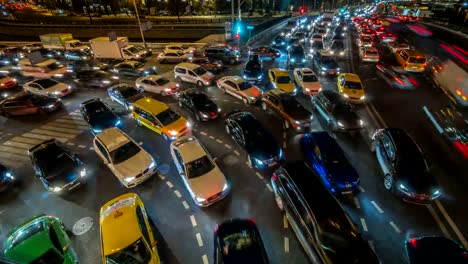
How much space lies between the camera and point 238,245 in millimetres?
7367

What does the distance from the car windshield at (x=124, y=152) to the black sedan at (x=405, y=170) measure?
12237mm

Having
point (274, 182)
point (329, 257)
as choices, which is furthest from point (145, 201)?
point (329, 257)

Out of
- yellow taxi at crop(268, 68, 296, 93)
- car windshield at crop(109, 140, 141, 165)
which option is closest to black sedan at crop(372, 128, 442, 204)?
yellow taxi at crop(268, 68, 296, 93)

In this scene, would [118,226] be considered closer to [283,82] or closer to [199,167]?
[199,167]

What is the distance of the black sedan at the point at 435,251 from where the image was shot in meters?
7.23

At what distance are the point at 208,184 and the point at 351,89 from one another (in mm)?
13800

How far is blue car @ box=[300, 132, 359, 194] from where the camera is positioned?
1024 cm

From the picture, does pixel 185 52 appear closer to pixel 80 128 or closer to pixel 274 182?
pixel 80 128

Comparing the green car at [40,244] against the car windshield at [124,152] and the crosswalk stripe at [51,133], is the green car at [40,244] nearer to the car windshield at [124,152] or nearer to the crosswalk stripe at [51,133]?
the car windshield at [124,152]

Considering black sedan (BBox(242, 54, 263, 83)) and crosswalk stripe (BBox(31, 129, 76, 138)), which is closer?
crosswalk stripe (BBox(31, 129, 76, 138))

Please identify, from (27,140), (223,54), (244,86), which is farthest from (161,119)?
(223,54)

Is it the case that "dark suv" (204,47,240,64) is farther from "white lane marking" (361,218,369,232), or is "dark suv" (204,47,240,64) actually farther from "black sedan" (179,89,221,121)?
"white lane marking" (361,218,369,232)

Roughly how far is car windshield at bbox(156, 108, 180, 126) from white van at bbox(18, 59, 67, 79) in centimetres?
1767

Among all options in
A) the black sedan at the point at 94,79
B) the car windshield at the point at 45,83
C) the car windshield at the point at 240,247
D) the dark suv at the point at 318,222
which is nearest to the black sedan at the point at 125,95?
the black sedan at the point at 94,79
